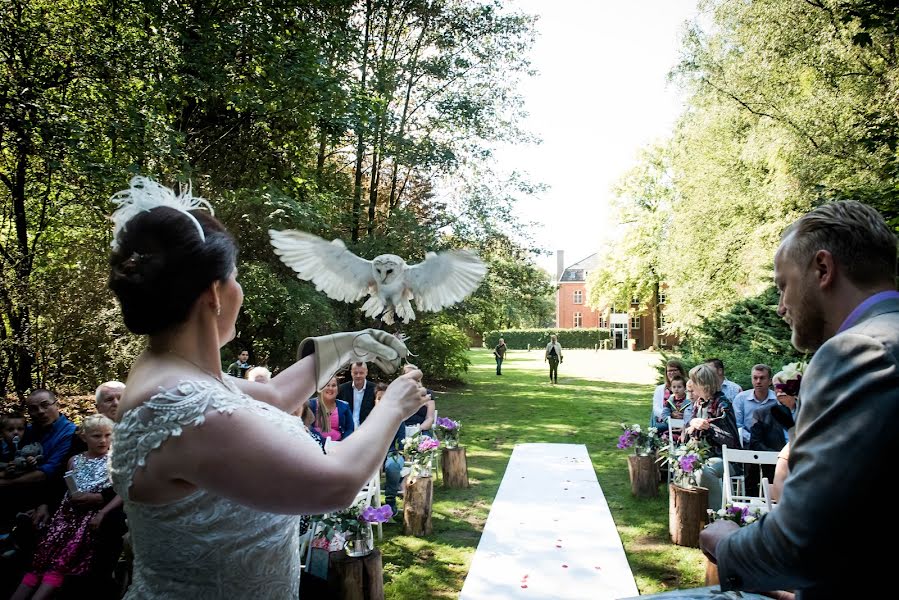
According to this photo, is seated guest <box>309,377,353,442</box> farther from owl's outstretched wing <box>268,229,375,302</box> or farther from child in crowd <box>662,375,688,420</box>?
child in crowd <box>662,375,688,420</box>

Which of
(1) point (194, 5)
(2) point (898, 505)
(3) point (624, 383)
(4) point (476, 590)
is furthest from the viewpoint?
(3) point (624, 383)

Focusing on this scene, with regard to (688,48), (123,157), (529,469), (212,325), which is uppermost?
(688,48)

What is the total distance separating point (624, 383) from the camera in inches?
Answer: 792

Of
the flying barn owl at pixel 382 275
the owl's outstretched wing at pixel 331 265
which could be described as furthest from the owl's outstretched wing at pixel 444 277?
the owl's outstretched wing at pixel 331 265

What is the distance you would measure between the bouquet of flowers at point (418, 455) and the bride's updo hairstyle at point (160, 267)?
4755 mm

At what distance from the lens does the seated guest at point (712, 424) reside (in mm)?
5492

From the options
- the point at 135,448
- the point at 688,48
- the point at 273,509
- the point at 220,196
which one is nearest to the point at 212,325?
the point at 135,448

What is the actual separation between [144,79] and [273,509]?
7557 mm

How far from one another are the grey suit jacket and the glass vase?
126 inches

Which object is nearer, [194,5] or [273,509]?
[273,509]

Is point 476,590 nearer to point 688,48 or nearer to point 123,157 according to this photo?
point 123,157

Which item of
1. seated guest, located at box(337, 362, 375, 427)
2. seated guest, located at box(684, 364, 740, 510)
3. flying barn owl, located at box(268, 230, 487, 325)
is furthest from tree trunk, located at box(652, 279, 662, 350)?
flying barn owl, located at box(268, 230, 487, 325)

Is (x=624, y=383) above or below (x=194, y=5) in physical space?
below

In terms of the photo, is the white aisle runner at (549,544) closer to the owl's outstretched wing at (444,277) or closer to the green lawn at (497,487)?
the green lawn at (497,487)
